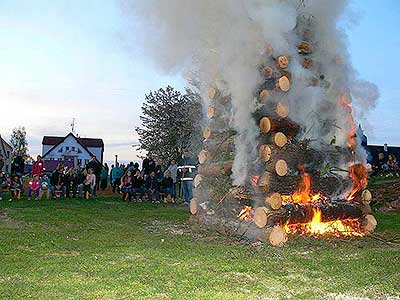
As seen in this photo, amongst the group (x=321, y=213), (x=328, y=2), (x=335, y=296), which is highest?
(x=328, y=2)

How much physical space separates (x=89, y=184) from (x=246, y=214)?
8641 mm

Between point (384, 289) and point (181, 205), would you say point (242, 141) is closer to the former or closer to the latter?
point (384, 289)

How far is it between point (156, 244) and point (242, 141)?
9.64ft

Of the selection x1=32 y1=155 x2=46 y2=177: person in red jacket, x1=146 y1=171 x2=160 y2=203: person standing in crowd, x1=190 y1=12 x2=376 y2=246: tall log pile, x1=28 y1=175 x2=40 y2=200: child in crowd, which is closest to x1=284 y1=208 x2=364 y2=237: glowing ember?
x1=190 y1=12 x2=376 y2=246: tall log pile

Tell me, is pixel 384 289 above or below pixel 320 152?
below

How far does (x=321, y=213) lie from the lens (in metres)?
8.64

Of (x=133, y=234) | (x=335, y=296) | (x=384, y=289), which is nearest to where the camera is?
(x=335, y=296)

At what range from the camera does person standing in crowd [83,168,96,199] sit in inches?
628

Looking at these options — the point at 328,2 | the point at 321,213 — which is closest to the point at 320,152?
the point at 321,213

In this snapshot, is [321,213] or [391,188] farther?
[391,188]

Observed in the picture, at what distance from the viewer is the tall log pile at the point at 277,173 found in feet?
27.4

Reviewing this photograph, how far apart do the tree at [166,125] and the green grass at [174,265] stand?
73.9 ft

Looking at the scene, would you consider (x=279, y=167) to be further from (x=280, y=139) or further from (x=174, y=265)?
(x=174, y=265)

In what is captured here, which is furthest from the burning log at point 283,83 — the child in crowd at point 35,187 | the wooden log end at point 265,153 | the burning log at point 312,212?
the child in crowd at point 35,187
